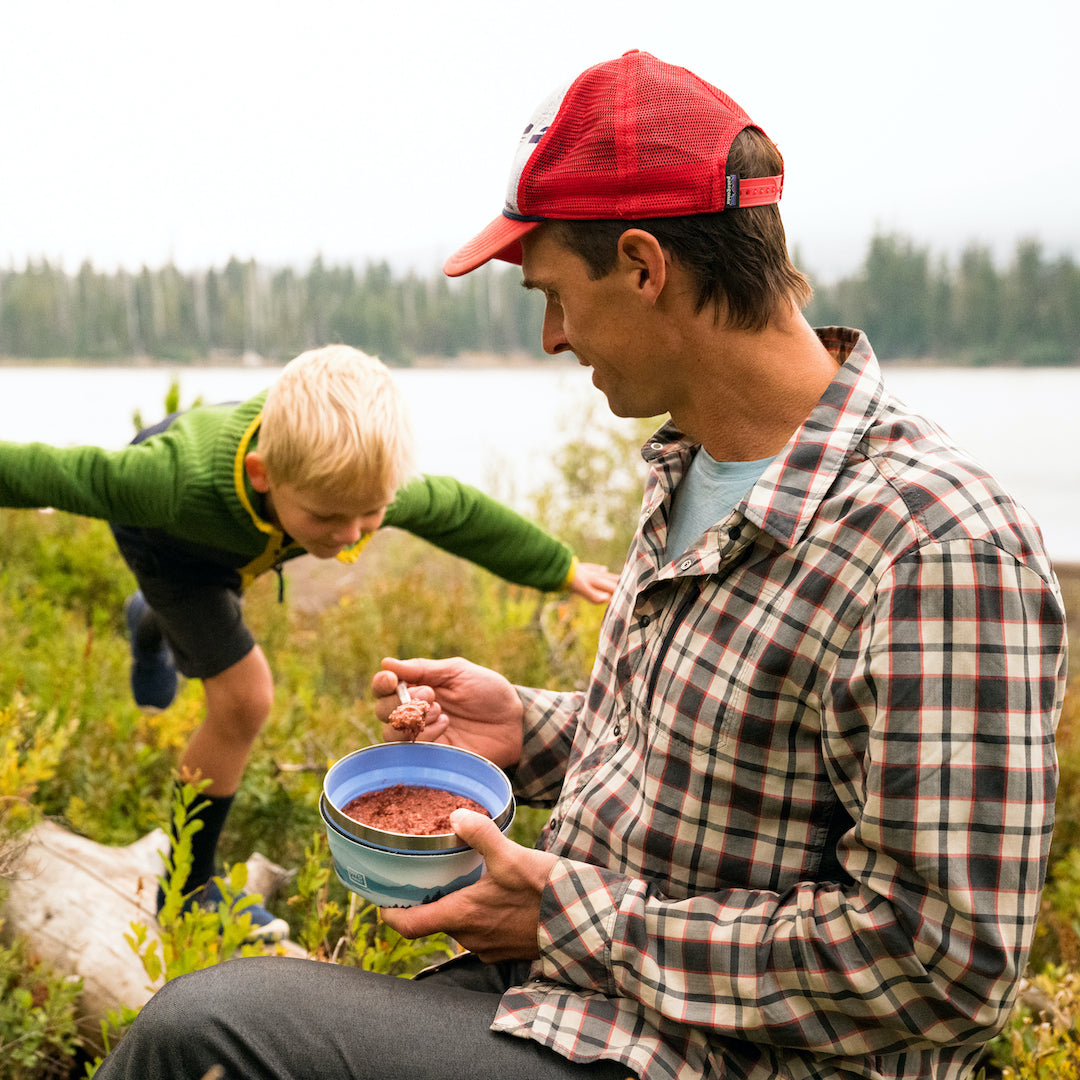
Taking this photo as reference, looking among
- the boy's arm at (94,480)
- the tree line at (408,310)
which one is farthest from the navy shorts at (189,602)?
the tree line at (408,310)

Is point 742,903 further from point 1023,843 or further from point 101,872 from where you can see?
point 101,872

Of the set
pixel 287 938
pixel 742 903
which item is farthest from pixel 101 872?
pixel 742 903

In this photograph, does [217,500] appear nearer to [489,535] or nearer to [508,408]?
[489,535]

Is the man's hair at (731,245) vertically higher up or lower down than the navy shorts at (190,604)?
higher up

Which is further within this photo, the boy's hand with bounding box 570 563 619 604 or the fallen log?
the boy's hand with bounding box 570 563 619 604

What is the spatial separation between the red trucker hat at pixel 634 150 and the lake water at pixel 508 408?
2.66 meters

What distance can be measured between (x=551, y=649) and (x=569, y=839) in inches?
78.0

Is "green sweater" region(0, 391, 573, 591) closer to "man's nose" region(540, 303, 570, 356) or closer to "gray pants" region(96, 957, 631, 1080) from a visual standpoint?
"man's nose" region(540, 303, 570, 356)

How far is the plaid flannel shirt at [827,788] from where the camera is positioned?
985 millimetres

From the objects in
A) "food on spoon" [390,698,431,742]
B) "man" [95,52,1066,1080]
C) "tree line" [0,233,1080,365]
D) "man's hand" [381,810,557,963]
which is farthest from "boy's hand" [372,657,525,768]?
"tree line" [0,233,1080,365]

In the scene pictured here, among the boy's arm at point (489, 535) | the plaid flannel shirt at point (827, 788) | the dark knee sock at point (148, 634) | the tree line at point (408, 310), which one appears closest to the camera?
the plaid flannel shirt at point (827, 788)

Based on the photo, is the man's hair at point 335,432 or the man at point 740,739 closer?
the man at point 740,739

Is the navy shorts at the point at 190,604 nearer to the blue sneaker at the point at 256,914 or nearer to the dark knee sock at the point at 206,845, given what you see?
the dark knee sock at the point at 206,845

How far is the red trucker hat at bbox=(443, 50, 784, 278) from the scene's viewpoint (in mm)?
1190
